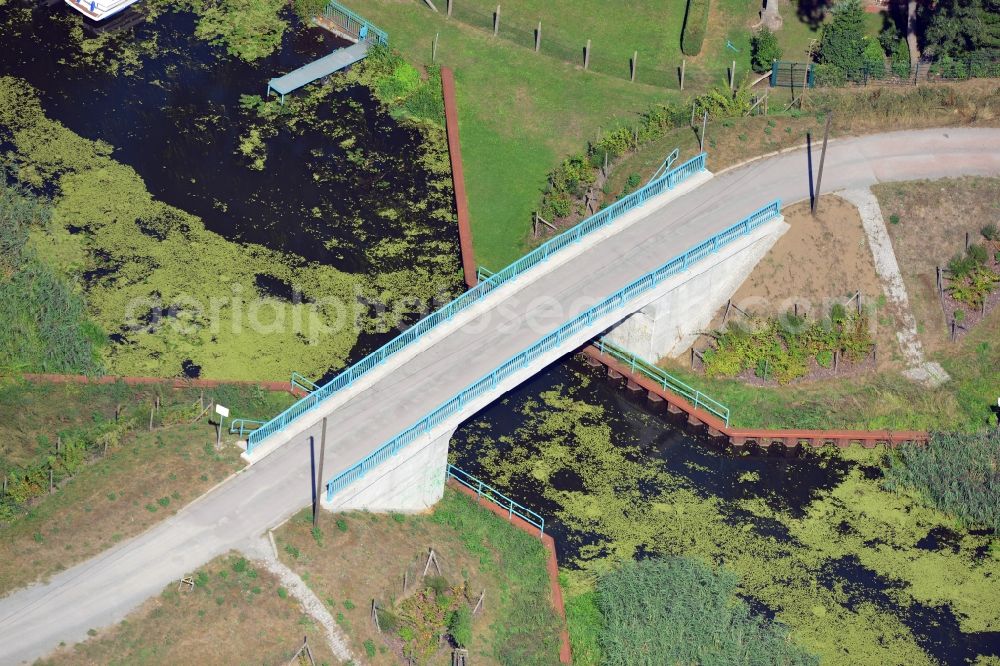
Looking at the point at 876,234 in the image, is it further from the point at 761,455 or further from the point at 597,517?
the point at 597,517

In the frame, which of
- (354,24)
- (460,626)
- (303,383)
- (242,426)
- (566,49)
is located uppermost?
(566,49)

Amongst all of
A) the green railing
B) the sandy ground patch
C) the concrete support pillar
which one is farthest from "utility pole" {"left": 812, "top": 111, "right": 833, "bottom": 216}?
the concrete support pillar

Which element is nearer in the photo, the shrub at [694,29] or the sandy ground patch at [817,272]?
the sandy ground patch at [817,272]

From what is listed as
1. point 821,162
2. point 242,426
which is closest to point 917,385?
point 821,162

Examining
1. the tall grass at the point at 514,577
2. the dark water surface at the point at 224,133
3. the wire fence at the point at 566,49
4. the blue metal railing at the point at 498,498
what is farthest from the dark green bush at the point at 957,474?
the dark water surface at the point at 224,133

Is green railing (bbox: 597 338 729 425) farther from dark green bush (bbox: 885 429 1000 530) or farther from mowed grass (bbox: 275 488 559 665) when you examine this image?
mowed grass (bbox: 275 488 559 665)

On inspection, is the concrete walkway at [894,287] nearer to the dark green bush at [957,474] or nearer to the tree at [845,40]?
the dark green bush at [957,474]

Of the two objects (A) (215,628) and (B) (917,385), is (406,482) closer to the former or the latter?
(A) (215,628)
